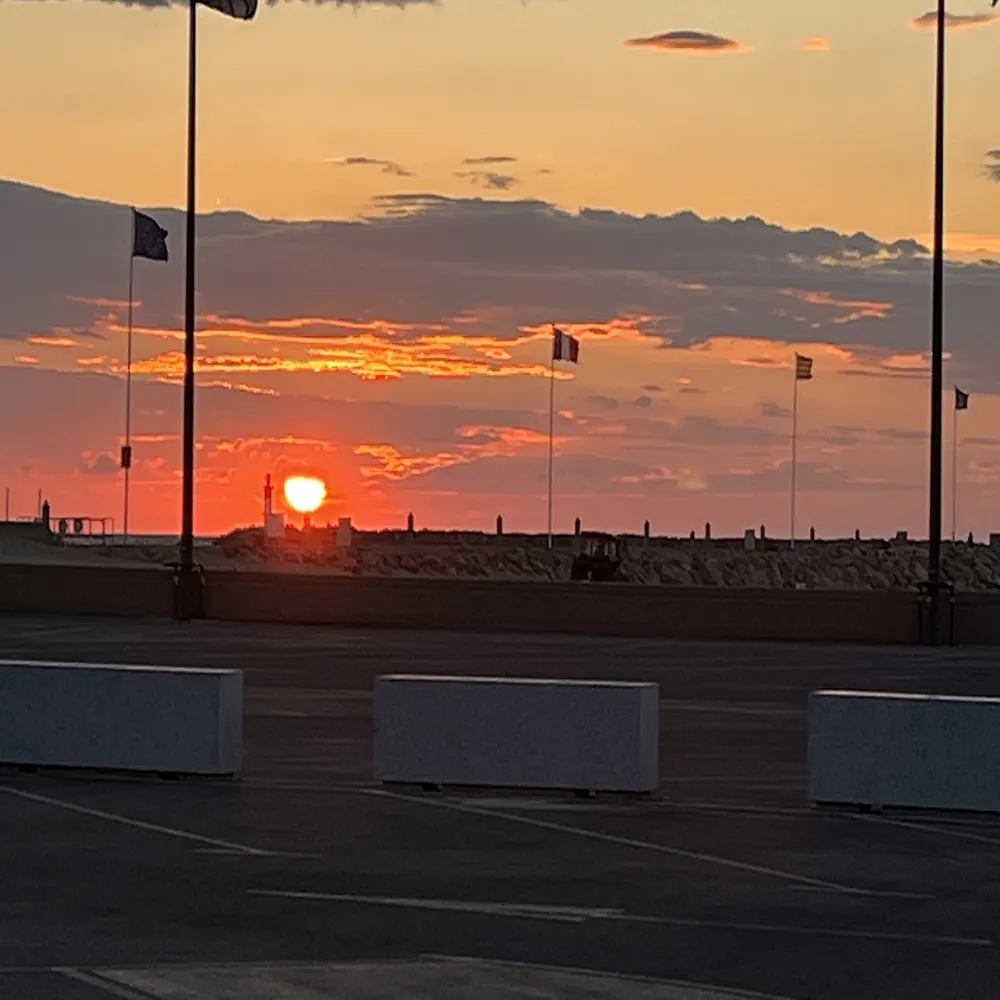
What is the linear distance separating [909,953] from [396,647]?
24.5m

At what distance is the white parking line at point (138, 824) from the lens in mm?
14148

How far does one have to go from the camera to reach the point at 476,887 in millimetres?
12758

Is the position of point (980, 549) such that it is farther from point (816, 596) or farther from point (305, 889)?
point (305, 889)

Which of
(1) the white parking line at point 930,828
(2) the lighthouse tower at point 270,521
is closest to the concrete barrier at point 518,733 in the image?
(1) the white parking line at point 930,828

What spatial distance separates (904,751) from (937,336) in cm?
2188

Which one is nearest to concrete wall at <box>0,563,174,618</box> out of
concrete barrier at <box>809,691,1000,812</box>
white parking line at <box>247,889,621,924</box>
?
concrete barrier at <box>809,691,1000,812</box>

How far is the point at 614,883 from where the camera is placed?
13000 mm

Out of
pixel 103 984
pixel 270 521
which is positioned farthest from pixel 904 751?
pixel 270 521

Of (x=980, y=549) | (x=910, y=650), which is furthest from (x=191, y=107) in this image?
(x=980, y=549)

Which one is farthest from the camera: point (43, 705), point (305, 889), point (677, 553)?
point (677, 553)

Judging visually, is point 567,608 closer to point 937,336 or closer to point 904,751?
point 937,336

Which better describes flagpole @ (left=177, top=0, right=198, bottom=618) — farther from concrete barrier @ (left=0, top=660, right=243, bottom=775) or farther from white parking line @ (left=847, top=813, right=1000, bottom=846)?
white parking line @ (left=847, top=813, right=1000, bottom=846)

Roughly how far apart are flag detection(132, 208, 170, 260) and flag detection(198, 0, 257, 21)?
18168 millimetres

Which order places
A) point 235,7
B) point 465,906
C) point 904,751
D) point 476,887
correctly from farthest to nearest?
point 235,7 < point 904,751 < point 476,887 < point 465,906
